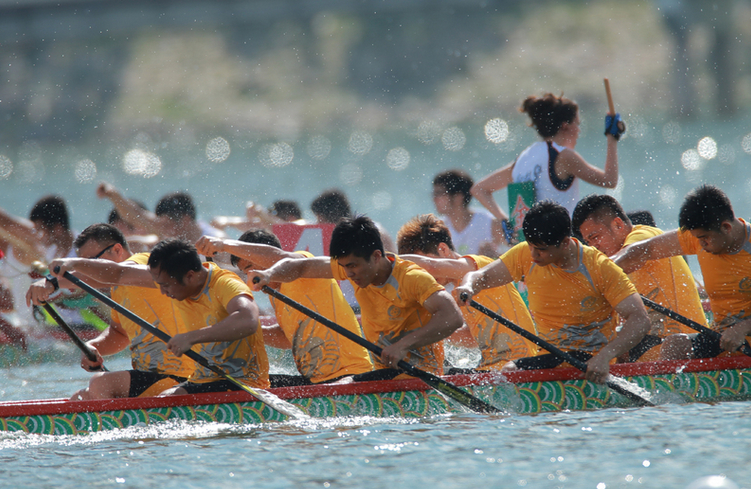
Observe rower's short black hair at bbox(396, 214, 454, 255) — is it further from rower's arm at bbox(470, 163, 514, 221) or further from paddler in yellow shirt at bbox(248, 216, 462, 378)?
rower's arm at bbox(470, 163, 514, 221)

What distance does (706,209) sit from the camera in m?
4.81

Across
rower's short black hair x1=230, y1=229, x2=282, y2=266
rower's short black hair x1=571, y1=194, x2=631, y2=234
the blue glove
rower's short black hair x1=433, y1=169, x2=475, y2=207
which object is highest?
the blue glove

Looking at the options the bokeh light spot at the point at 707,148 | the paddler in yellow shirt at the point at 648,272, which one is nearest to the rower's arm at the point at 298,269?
the paddler in yellow shirt at the point at 648,272

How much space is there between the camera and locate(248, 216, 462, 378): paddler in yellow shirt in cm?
464

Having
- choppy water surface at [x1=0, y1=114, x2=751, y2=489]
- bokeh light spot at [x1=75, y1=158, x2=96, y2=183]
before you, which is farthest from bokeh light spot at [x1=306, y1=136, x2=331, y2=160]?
choppy water surface at [x1=0, y1=114, x2=751, y2=489]

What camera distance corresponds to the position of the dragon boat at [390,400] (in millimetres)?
4824

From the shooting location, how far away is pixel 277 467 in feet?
13.8

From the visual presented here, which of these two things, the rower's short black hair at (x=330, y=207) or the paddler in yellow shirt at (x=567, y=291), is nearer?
the paddler in yellow shirt at (x=567, y=291)

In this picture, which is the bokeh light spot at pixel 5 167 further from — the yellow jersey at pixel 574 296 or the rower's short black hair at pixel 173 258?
the yellow jersey at pixel 574 296

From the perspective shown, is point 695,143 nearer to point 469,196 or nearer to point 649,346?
point 469,196

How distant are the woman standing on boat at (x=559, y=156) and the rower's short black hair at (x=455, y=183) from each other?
4.12 feet

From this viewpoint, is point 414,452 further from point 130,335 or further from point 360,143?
point 360,143

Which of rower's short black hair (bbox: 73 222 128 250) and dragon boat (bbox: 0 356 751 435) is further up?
rower's short black hair (bbox: 73 222 128 250)

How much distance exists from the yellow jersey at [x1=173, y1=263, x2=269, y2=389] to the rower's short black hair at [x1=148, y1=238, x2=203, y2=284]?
200 millimetres
